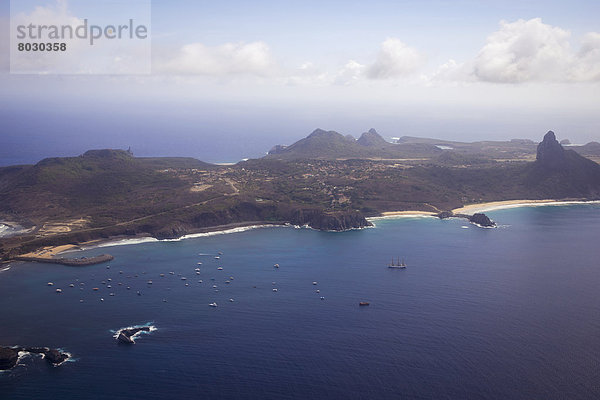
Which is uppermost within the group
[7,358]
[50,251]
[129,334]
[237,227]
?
[237,227]

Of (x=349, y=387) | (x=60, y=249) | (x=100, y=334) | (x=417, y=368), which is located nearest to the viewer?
(x=349, y=387)

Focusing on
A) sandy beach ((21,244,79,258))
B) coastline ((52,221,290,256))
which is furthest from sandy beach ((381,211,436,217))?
sandy beach ((21,244,79,258))

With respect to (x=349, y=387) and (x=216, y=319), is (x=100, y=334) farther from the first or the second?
(x=349, y=387)

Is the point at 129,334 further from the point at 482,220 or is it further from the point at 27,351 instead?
the point at 482,220

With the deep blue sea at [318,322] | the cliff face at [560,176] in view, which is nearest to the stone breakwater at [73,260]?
the deep blue sea at [318,322]

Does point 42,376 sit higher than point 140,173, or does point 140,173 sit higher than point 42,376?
point 140,173

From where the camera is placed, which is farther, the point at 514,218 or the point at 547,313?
the point at 514,218

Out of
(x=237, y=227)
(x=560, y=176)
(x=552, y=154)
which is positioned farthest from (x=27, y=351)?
(x=552, y=154)

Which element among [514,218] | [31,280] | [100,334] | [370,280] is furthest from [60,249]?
[514,218]
